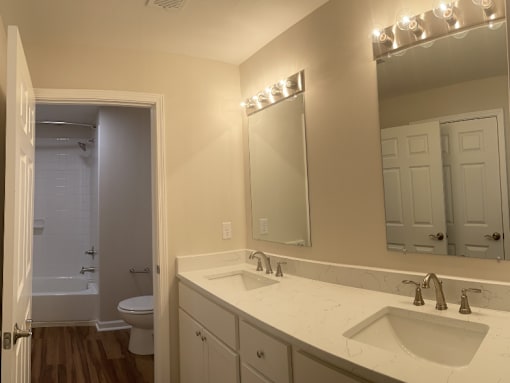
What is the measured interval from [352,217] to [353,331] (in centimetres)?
71

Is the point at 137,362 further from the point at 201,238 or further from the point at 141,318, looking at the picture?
the point at 201,238

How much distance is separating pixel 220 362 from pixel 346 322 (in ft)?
2.53

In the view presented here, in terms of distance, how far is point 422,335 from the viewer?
131 cm

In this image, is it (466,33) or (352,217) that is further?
(352,217)

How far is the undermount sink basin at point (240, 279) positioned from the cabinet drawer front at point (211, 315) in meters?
0.16

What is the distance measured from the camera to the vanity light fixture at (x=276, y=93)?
2148 mm

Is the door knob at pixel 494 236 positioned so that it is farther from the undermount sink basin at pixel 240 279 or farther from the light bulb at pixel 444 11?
the undermount sink basin at pixel 240 279

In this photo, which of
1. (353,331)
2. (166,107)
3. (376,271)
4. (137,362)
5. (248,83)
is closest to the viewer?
(353,331)

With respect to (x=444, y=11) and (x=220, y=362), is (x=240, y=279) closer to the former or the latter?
(x=220, y=362)

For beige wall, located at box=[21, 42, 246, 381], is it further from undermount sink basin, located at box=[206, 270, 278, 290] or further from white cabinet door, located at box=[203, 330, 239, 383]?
white cabinet door, located at box=[203, 330, 239, 383]


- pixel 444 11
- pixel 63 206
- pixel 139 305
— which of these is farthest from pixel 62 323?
pixel 444 11

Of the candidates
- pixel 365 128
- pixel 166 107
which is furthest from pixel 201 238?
pixel 365 128

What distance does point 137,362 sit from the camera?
3.09 metres

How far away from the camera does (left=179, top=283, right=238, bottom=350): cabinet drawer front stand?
1.65m
